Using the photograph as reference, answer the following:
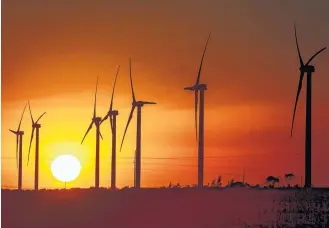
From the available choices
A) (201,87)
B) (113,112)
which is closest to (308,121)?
(201,87)

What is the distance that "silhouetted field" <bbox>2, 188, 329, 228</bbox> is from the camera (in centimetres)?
6131

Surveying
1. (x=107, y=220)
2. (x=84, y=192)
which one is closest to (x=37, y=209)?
(x=107, y=220)

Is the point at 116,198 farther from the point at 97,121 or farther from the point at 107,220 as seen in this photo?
the point at 97,121

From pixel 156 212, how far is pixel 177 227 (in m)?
9.01

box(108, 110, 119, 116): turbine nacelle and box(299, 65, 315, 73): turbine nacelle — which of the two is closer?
box(299, 65, 315, 73): turbine nacelle

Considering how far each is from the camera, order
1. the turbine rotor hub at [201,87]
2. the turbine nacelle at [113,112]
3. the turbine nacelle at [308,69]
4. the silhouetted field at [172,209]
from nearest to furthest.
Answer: the silhouetted field at [172,209] → the turbine nacelle at [308,69] → the turbine rotor hub at [201,87] → the turbine nacelle at [113,112]

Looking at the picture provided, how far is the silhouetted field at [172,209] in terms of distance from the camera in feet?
201

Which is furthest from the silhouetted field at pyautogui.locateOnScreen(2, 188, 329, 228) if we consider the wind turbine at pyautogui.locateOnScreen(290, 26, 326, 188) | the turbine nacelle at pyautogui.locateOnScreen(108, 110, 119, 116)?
the turbine nacelle at pyautogui.locateOnScreen(108, 110, 119, 116)

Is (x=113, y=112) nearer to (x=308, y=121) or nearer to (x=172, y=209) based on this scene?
(x=172, y=209)

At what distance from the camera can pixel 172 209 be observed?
72.1 metres

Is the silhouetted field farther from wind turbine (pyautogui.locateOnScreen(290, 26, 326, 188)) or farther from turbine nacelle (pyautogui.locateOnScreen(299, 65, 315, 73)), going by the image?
turbine nacelle (pyautogui.locateOnScreen(299, 65, 315, 73))

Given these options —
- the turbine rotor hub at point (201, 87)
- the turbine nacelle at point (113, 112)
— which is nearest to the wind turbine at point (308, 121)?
the turbine rotor hub at point (201, 87)

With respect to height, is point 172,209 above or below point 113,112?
below

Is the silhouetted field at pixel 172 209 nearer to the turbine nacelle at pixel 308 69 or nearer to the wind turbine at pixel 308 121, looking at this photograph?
the wind turbine at pixel 308 121
